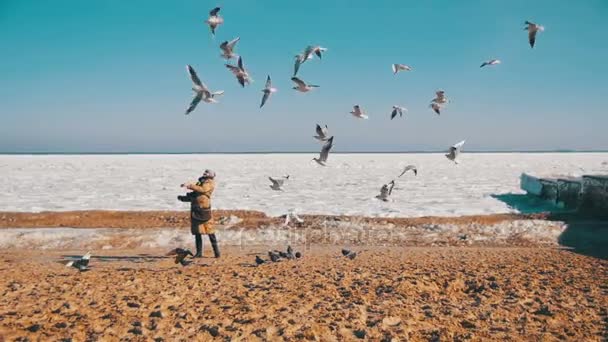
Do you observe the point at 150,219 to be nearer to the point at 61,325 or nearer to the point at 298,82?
the point at 61,325

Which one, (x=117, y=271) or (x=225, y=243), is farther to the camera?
(x=225, y=243)

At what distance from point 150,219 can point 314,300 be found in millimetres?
10147

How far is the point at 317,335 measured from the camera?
4762 millimetres

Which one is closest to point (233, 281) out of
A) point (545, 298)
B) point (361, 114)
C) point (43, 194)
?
point (361, 114)

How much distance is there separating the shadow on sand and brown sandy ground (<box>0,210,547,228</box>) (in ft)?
3.01

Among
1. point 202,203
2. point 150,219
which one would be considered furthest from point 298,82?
point 150,219

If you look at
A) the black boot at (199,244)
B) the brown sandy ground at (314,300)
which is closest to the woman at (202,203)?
the black boot at (199,244)

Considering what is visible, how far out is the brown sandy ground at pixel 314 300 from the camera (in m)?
4.88

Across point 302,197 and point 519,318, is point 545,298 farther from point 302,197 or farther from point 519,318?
point 302,197

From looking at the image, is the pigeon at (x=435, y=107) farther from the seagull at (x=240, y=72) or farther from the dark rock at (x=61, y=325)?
the dark rock at (x=61, y=325)

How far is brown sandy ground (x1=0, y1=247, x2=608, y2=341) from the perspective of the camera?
16.0 ft

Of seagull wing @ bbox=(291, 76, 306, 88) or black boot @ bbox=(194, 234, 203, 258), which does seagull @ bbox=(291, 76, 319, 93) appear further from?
black boot @ bbox=(194, 234, 203, 258)

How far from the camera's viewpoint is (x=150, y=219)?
14672 millimetres

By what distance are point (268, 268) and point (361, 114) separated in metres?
3.38
